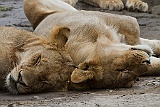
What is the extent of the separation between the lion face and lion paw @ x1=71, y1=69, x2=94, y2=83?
0.16 meters

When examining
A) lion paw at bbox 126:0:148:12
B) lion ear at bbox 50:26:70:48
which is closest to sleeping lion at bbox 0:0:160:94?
lion ear at bbox 50:26:70:48

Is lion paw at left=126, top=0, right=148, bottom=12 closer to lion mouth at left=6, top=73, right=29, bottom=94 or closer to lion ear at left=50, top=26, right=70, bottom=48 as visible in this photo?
lion ear at left=50, top=26, right=70, bottom=48

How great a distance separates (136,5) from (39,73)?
4559 mm

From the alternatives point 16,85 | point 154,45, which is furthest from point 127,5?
point 16,85

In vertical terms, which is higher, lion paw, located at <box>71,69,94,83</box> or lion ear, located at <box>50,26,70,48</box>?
lion ear, located at <box>50,26,70,48</box>

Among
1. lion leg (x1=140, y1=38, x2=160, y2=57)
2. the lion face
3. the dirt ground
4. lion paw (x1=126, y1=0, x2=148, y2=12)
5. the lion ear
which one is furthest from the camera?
lion paw (x1=126, y1=0, x2=148, y2=12)

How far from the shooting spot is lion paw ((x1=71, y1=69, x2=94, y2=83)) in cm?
414

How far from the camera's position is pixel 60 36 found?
4488 mm

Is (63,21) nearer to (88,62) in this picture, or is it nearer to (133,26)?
(133,26)

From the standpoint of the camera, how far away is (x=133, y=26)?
5.17m

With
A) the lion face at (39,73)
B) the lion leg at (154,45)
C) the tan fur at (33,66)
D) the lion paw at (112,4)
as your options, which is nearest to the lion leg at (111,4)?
the lion paw at (112,4)

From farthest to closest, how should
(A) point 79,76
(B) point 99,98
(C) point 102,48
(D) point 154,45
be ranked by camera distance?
(D) point 154,45 → (C) point 102,48 → (A) point 79,76 → (B) point 99,98

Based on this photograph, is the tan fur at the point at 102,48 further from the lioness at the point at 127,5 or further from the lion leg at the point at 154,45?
the lioness at the point at 127,5

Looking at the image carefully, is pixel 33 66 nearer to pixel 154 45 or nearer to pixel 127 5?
pixel 154 45
